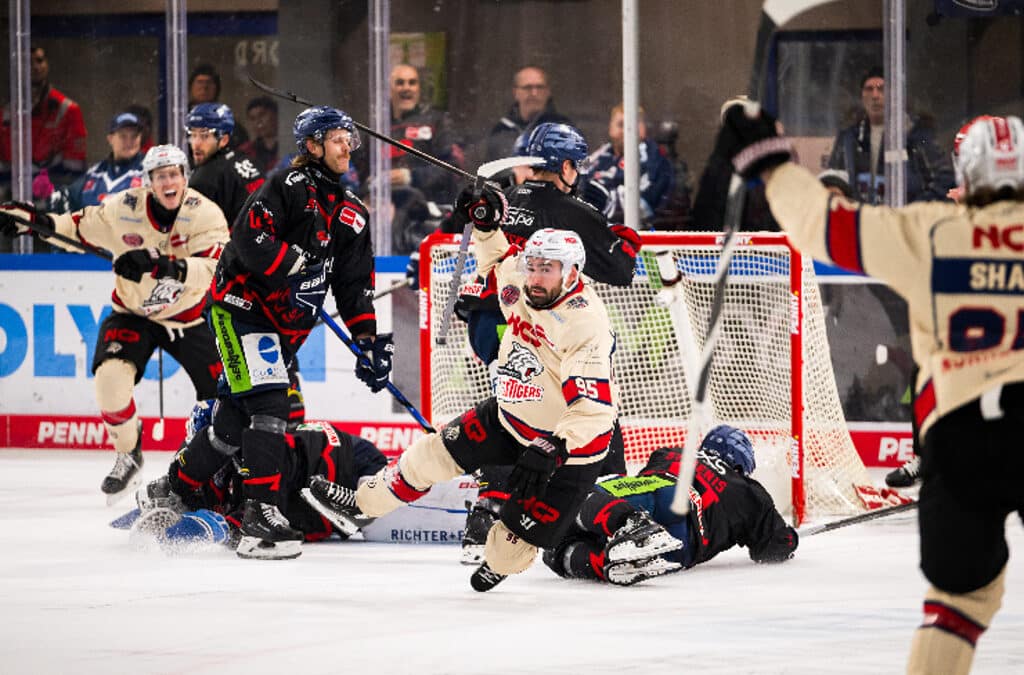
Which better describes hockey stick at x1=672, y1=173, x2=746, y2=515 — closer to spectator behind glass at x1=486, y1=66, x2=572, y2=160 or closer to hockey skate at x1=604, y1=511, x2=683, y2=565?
hockey skate at x1=604, y1=511, x2=683, y2=565

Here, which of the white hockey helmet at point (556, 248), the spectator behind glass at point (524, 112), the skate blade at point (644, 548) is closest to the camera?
the white hockey helmet at point (556, 248)

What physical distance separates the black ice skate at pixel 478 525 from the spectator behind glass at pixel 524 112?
2907 mm

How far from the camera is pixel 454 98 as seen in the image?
8.05 metres

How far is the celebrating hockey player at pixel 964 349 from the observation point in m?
2.76

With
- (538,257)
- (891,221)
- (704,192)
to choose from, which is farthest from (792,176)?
(704,192)

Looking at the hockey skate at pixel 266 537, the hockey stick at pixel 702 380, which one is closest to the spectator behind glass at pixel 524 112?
the hockey skate at pixel 266 537

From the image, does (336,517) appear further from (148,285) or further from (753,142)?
(753,142)

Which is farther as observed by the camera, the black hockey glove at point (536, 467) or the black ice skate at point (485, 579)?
the black ice skate at point (485, 579)

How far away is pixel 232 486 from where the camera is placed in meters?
5.77

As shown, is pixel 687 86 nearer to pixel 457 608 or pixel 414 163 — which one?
pixel 414 163

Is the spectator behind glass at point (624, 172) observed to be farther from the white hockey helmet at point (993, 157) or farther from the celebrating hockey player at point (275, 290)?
the white hockey helmet at point (993, 157)

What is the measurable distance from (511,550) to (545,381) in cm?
44

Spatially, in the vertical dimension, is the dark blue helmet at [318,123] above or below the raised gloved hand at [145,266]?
above

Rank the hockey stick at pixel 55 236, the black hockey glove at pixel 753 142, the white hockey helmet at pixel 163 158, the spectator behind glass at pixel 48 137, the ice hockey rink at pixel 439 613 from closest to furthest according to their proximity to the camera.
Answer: the black hockey glove at pixel 753 142 → the ice hockey rink at pixel 439 613 → the white hockey helmet at pixel 163 158 → the hockey stick at pixel 55 236 → the spectator behind glass at pixel 48 137
